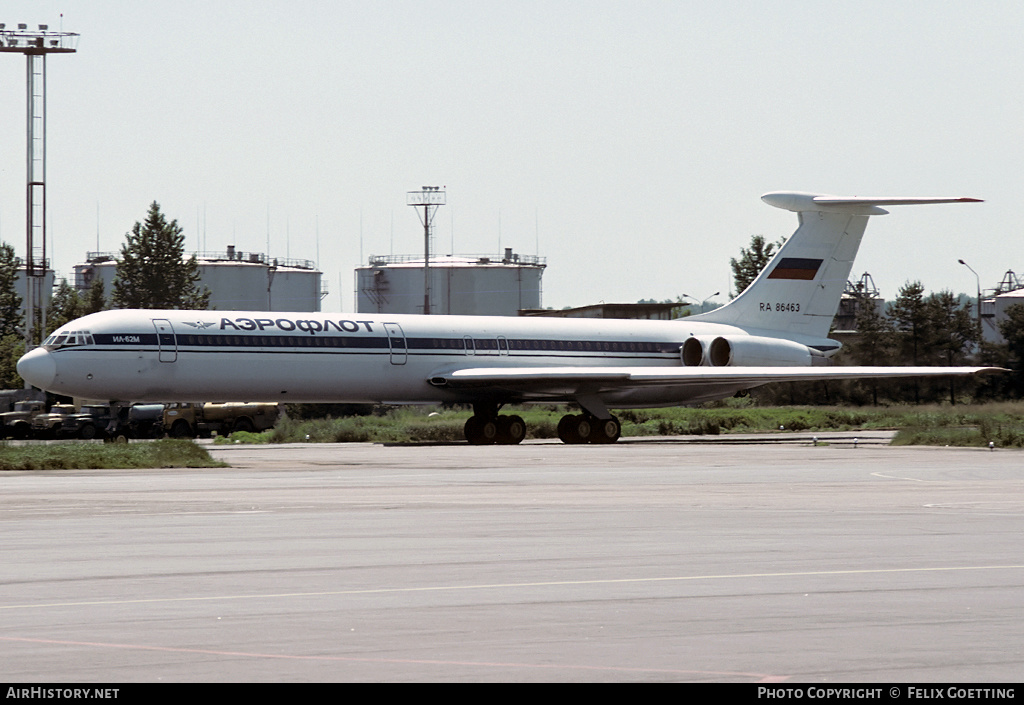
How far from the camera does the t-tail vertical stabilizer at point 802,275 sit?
47.0 m

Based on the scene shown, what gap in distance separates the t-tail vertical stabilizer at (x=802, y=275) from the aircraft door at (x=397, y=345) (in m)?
12.2

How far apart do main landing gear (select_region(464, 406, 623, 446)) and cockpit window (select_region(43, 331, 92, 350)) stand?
1183cm

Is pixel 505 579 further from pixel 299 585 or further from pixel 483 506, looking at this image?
pixel 483 506

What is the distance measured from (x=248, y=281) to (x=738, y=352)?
2575 inches

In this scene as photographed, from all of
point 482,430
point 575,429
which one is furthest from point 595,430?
point 482,430

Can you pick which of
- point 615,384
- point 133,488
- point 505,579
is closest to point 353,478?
point 133,488

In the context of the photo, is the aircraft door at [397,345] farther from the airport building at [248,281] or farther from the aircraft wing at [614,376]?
the airport building at [248,281]

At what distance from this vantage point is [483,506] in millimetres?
17312

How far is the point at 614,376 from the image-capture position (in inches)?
1582

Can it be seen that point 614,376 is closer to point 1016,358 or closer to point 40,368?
point 40,368

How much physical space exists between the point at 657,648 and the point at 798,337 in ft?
135

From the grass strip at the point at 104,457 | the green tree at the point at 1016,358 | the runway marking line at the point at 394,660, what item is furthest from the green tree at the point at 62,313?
the runway marking line at the point at 394,660

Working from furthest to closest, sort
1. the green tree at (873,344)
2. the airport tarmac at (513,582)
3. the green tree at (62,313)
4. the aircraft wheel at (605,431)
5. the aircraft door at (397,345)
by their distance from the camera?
the green tree at (62,313) < the green tree at (873,344) < the aircraft wheel at (605,431) < the aircraft door at (397,345) < the airport tarmac at (513,582)

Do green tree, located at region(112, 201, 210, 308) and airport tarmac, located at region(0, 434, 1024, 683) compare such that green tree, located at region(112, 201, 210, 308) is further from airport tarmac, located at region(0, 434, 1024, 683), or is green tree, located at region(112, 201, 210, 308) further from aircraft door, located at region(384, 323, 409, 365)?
airport tarmac, located at region(0, 434, 1024, 683)
